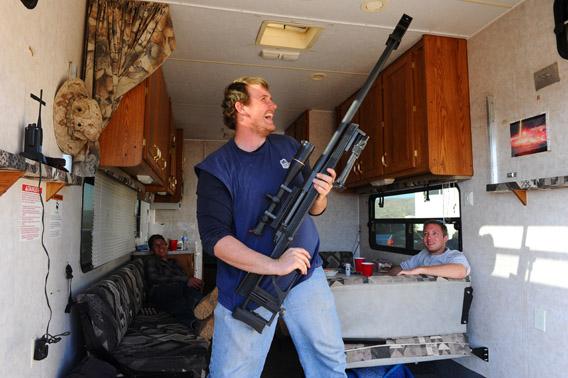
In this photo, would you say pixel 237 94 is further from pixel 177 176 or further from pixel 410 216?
pixel 177 176

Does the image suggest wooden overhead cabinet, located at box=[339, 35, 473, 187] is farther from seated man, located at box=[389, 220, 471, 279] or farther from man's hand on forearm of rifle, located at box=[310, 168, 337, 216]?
man's hand on forearm of rifle, located at box=[310, 168, 337, 216]

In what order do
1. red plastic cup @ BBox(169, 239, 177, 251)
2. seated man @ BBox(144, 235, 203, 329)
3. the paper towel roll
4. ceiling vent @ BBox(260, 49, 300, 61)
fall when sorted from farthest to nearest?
the paper towel roll < red plastic cup @ BBox(169, 239, 177, 251) < seated man @ BBox(144, 235, 203, 329) < ceiling vent @ BBox(260, 49, 300, 61)

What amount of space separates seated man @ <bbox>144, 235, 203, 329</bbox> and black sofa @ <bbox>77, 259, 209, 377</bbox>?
43cm

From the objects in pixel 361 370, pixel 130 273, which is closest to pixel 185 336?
pixel 130 273

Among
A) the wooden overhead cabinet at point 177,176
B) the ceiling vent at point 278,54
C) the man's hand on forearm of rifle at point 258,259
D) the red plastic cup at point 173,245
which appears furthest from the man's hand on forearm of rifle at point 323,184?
the red plastic cup at point 173,245

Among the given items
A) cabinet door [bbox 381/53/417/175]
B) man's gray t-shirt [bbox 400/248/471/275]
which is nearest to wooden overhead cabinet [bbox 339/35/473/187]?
cabinet door [bbox 381/53/417/175]

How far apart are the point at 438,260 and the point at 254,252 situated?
2.08 metres

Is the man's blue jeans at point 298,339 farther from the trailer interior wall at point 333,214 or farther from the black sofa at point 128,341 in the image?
the trailer interior wall at point 333,214

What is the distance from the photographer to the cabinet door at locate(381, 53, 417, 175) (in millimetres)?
3156

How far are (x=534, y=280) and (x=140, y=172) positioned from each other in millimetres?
2874

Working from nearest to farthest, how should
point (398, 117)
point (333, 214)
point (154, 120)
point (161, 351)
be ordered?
point (161, 351)
point (154, 120)
point (398, 117)
point (333, 214)

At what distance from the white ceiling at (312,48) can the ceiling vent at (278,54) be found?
6 centimetres

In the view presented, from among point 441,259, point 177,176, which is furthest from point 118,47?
point 177,176

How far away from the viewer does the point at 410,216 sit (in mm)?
3957
